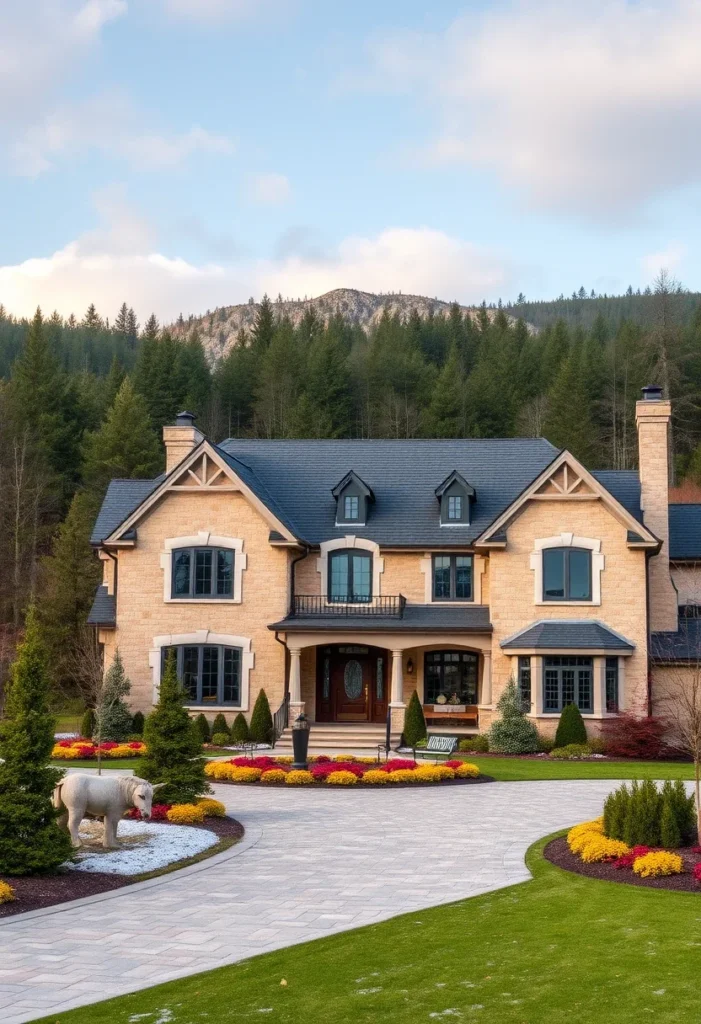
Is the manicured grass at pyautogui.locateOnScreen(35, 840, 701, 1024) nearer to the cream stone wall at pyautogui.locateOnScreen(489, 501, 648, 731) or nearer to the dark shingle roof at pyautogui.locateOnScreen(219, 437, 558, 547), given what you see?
Result: the cream stone wall at pyautogui.locateOnScreen(489, 501, 648, 731)

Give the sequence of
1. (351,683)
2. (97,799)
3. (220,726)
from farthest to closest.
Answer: (351,683) → (220,726) → (97,799)

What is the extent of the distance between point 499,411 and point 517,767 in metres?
50.4

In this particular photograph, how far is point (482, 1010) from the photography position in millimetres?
8109

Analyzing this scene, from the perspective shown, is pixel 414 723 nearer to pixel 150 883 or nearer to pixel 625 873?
pixel 625 873

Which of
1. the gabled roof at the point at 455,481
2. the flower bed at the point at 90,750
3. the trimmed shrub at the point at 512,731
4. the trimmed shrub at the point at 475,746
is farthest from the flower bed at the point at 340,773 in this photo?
the gabled roof at the point at 455,481

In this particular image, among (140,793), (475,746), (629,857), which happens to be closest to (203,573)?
(475,746)

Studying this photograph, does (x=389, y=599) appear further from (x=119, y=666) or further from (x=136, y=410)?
(x=136, y=410)

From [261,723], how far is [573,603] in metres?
9.74

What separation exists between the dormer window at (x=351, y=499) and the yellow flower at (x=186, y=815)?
58.9ft

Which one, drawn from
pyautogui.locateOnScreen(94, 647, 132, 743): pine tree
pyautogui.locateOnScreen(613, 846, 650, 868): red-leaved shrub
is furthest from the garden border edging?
pyautogui.locateOnScreen(94, 647, 132, 743): pine tree

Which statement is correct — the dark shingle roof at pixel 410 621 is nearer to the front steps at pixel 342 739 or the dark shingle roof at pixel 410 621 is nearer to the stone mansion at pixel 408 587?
the stone mansion at pixel 408 587

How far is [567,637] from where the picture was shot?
3086 cm

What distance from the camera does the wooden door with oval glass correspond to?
34.8 m

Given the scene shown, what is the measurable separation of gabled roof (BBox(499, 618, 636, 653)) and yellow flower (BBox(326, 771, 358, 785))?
942 cm
